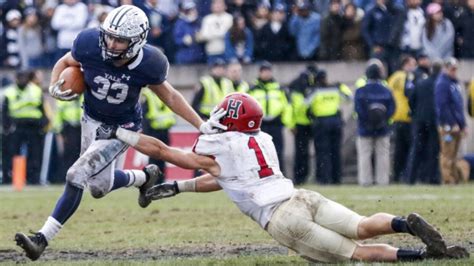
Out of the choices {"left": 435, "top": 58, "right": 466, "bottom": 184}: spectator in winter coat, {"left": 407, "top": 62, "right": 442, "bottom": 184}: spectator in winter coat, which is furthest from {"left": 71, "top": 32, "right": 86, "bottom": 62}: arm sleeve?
{"left": 407, "top": 62, "right": 442, "bottom": 184}: spectator in winter coat

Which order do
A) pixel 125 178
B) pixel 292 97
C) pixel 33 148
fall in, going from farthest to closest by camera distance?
1. pixel 33 148
2. pixel 292 97
3. pixel 125 178

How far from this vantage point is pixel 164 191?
8.87 m

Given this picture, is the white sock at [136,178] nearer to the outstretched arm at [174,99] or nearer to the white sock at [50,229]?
the outstretched arm at [174,99]

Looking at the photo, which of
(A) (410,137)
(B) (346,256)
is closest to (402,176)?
(A) (410,137)

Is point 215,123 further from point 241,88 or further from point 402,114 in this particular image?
point 402,114

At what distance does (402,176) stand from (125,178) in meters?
9.68

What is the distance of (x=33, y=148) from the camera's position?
19609 mm

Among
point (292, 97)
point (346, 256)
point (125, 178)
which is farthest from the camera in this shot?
point (292, 97)

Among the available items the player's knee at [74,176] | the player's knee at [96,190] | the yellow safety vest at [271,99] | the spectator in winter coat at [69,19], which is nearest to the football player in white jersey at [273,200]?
the player's knee at [74,176]

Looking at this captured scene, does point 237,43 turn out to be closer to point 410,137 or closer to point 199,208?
point 410,137

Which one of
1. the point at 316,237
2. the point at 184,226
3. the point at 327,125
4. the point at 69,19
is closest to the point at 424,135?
the point at 327,125

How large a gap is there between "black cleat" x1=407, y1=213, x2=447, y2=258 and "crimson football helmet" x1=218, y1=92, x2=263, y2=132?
1240mm

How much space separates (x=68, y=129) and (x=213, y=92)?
10.1 ft

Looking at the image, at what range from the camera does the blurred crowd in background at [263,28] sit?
19297mm
